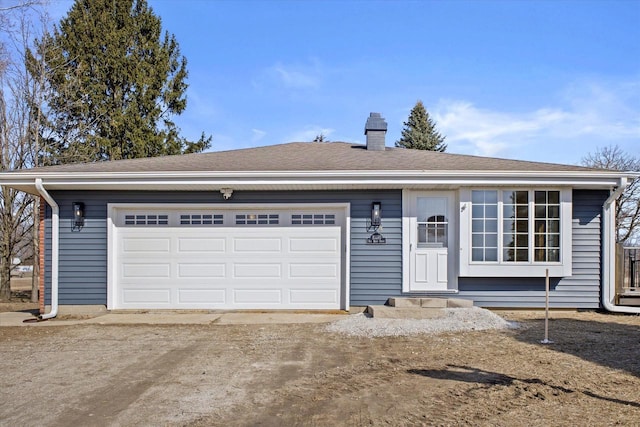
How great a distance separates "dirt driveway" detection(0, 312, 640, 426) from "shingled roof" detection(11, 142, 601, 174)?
121 inches

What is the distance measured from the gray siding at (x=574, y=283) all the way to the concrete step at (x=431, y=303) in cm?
42

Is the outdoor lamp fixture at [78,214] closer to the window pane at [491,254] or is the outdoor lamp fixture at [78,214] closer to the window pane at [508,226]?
the window pane at [491,254]

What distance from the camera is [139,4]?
1945 cm

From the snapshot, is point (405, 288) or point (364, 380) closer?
point (364, 380)

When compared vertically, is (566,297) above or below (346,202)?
below

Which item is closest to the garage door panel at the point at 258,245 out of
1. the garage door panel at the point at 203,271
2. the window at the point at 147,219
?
the garage door panel at the point at 203,271

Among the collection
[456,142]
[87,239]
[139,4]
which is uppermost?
[139,4]

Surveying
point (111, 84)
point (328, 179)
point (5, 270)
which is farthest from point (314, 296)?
point (111, 84)

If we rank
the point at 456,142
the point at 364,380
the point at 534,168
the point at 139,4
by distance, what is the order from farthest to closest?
the point at 456,142 < the point at 139,4 < the point at 534,168 < the point at 364,380

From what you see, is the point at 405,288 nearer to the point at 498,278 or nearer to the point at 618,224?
the point at 498,278

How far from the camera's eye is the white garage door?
371 inches

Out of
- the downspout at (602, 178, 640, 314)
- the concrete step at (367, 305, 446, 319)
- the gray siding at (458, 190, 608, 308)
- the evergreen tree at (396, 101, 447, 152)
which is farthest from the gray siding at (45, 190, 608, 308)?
the evergreen tree at (396, 101, 447, 152)

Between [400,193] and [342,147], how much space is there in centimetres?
319

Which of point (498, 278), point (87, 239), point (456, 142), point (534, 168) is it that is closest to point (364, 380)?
point (498, 278)
